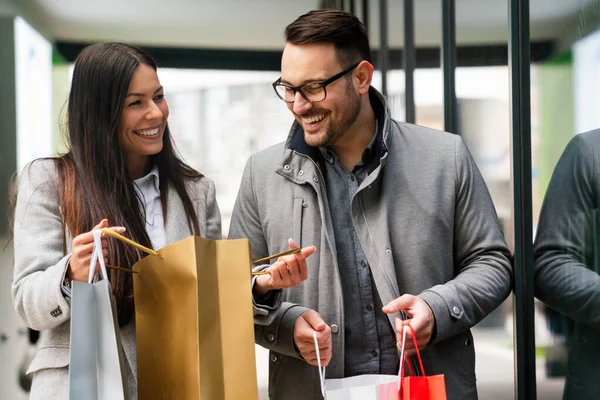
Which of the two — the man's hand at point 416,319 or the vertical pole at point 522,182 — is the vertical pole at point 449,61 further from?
the man's hand at point 416,319

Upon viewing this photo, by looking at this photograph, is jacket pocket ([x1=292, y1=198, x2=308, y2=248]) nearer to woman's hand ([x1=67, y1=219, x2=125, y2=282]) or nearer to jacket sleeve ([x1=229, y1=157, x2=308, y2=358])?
jacket sleeve ([x1=229, y1=157, x2=308, y2=358])

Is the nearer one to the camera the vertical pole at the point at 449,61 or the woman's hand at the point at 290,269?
the woman's hand at the point at 290,269

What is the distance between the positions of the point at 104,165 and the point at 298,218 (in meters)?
0.50

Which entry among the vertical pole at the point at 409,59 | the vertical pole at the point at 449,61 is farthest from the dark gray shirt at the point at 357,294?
the vertical pole at the point at 409,59

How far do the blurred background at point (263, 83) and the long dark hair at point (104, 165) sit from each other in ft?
0.36

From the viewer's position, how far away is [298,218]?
2203mm

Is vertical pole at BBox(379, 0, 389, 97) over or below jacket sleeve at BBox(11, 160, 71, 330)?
over

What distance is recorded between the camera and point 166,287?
171 centimetres

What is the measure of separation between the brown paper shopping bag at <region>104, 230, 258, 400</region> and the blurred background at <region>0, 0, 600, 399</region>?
0.52 metres

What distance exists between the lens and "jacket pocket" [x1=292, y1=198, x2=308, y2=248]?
220 centimetres

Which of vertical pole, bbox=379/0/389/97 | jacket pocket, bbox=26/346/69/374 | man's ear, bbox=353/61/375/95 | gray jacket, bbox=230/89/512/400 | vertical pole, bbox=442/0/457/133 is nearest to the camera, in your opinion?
jacket pocket, bbox=26/346/69/374

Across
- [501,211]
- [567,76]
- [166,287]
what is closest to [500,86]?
[501,211]

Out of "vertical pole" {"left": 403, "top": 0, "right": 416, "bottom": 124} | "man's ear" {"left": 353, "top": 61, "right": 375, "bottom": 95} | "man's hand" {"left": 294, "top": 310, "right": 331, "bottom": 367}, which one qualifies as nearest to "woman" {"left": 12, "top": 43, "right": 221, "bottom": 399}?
"man's hand" {"left": 294, "top": 310, "right": 331, "bottom": 367}

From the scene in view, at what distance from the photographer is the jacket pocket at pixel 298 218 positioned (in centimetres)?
220
